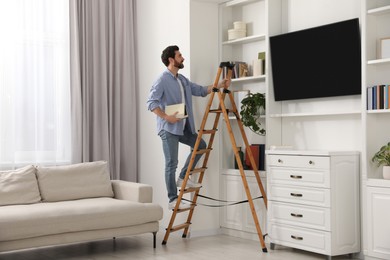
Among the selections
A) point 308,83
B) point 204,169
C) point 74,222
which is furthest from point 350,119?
point 74,222

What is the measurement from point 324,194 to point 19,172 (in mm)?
2670

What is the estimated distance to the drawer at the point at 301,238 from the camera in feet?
14.7

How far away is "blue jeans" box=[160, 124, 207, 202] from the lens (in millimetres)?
5305

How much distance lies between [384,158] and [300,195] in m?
0.75

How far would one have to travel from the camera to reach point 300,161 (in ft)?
15.3

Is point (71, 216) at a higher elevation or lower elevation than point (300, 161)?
lower

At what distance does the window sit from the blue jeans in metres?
1.28

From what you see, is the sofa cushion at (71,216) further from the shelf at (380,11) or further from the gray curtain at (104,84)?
the shelf at (380,11)

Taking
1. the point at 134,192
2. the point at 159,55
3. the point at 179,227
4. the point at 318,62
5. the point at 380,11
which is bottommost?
the point at 179,227

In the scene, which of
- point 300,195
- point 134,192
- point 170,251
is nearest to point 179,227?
point 170,251

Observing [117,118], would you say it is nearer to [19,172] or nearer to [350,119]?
[19,172]

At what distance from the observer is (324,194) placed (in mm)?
4477

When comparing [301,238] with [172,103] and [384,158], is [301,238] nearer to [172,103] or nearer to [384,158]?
[384,158]

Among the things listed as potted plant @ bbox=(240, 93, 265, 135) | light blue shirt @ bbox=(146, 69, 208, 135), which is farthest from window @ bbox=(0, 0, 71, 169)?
potted plant @ bbox=(240, 93, 265, 135)
